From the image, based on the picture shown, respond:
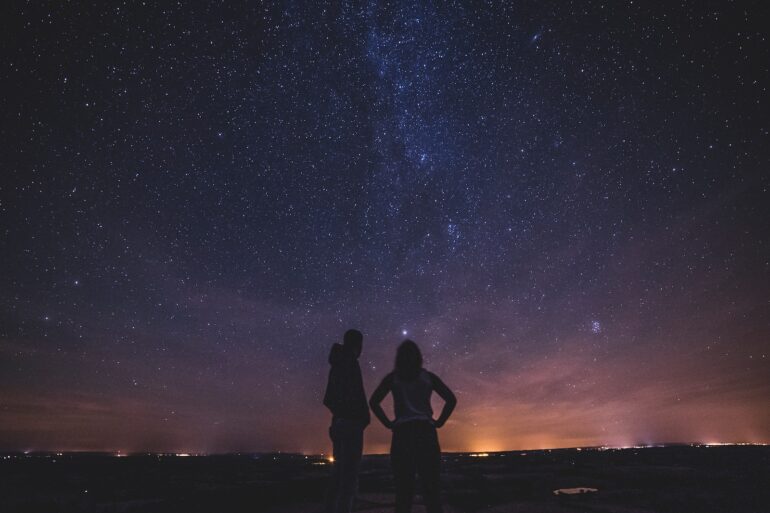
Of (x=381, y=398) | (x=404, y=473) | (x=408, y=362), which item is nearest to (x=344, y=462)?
Result: (x=381, y=398)

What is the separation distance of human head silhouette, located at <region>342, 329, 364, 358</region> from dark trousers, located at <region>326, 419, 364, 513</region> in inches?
27.4

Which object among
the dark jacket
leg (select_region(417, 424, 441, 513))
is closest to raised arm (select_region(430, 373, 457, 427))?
leg (select_region(417, 424, 441, 513))

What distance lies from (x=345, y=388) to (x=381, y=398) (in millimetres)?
694

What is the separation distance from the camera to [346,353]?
3928mm

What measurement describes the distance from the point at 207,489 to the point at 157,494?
3.06ft

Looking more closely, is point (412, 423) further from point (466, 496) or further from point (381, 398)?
point (466, 496)

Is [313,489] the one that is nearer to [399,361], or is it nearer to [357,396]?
[357,396]

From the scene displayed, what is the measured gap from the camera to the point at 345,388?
376cm

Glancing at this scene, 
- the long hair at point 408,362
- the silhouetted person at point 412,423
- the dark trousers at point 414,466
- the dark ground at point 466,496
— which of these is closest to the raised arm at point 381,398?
the silhouetted person at point 412,423

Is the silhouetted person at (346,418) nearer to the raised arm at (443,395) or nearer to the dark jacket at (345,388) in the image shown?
the dark jacket at (345,388)

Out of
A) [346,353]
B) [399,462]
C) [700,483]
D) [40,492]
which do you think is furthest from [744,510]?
[40,492]

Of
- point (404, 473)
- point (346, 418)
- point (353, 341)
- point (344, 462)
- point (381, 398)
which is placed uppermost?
point (353, 341)

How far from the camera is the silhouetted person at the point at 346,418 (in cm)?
355

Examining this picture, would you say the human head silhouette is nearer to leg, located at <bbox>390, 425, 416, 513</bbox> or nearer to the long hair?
the long hair
